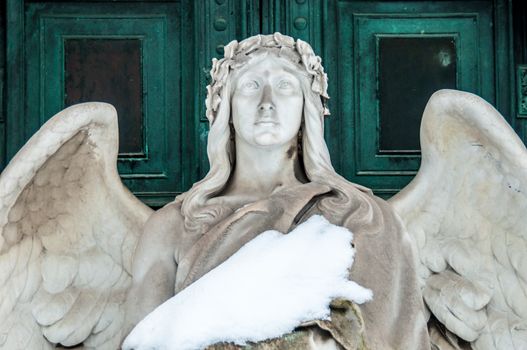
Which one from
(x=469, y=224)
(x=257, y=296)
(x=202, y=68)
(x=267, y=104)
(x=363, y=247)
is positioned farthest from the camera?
(x=202, y=68)

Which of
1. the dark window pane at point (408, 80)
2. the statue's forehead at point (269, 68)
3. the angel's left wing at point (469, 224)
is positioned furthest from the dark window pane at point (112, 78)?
the angel's left wing at point (469, 224)

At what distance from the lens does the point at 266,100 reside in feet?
33.6

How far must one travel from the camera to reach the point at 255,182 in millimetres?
10391

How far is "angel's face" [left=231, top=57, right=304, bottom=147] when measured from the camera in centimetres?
1023

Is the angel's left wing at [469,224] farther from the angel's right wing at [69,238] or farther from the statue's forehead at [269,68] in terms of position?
the angel's right wing at [69,238]

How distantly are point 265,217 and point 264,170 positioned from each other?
0.30 m

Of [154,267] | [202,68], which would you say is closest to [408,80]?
[202,68]

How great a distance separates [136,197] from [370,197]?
129cm

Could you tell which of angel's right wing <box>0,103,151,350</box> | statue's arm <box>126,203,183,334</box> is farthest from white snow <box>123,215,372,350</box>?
angel's right wing <box>0,103,151,350</box>

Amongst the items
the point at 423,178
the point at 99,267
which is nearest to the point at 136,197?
the point at 99,267

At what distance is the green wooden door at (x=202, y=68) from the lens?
11602 mm

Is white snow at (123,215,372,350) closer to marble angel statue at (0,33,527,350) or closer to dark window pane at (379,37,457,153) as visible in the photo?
marble angel statue at (0,33,527,350)

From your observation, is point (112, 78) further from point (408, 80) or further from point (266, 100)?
point (266, 100)

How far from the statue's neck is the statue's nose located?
0.66ft
